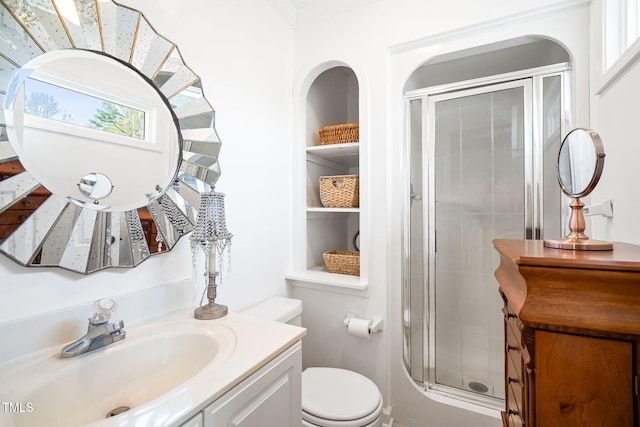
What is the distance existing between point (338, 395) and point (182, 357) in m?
0.79

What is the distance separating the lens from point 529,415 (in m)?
0.64

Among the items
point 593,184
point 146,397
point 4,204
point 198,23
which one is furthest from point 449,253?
point 4,204

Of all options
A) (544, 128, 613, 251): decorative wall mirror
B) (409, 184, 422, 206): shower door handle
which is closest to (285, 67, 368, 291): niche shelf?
(409, 184, 422, 206): shower door handle

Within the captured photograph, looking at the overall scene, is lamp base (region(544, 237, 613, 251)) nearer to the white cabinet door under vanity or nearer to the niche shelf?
the white cabinet door under vanity

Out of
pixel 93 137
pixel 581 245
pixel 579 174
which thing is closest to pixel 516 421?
pixel 581 245

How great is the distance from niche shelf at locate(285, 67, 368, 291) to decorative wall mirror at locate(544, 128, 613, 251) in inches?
40.4

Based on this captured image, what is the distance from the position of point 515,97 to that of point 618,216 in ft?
2.69

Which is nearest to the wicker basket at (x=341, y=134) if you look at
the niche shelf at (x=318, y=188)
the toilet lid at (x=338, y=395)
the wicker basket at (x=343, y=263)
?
the niche shelf at (x=318, y=188)

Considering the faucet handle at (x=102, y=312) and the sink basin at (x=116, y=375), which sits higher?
the faucet handle at (x=102, y=312)

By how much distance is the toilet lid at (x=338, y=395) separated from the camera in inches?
49.2

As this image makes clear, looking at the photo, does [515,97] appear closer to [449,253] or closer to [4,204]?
[449,253]

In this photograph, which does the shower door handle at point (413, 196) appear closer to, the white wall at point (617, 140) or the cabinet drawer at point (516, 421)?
the white wall at point (617, 140)

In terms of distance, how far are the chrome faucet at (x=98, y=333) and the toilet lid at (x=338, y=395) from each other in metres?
0.85

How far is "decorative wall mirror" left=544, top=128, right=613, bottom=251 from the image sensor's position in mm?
717
